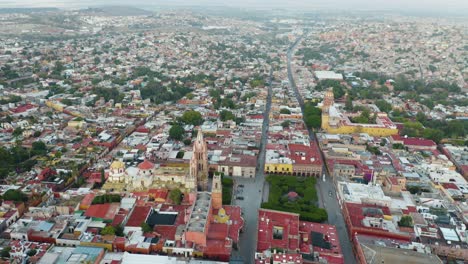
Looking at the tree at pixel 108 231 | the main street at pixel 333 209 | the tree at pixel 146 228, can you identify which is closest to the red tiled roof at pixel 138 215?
the tree at pixel 146 228

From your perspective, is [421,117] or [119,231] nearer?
[119,231]

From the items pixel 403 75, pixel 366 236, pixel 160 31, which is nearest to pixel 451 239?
pixel 366 236

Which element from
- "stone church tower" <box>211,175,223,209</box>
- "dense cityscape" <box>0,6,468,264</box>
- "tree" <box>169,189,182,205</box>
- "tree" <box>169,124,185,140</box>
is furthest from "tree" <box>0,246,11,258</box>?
"tree" <box>169,124,185,140</box>

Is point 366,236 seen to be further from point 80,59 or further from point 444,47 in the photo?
point 444,47

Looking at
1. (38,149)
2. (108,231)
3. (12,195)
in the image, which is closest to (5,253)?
(108,231)

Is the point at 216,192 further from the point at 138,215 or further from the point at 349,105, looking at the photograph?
the point at 349,105

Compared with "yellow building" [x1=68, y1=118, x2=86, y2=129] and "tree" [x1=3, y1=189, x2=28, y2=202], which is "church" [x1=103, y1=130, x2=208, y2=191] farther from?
"yellow building" [x1=68, y1=118, x2=86, y2=129]
